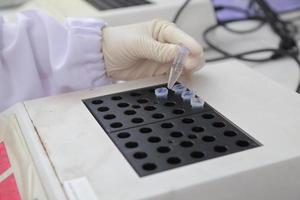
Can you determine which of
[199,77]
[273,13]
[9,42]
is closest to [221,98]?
[199,77]

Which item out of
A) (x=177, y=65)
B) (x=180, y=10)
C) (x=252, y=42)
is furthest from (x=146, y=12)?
(x=177, y=65)

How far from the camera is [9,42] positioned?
1.91 feet

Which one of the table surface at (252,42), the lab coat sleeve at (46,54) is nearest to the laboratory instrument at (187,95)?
the lab coat sleeve at (46,54)

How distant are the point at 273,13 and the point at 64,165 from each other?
755mm

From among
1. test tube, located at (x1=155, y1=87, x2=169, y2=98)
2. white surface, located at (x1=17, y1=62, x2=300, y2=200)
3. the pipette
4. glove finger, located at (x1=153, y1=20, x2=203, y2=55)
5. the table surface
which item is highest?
glove finger, located at (x1=153, y1=20, x2=203, y2=55)

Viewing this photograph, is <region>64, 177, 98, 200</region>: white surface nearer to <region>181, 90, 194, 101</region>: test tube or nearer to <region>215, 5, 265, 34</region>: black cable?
<region>181, 90, 194, 101</region>: test tube

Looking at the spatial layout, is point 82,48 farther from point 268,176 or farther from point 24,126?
point 268,176

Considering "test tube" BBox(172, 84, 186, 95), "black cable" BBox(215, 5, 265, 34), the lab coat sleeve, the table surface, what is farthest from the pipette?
"black cable" BBox(215, 5, 265, 34)

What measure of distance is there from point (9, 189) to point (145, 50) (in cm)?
26

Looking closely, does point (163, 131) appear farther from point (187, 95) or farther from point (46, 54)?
point (46, 54)

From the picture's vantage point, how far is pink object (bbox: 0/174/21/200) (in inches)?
14.9

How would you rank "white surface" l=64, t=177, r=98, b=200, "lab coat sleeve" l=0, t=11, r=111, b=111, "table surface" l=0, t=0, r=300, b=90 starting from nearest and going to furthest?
"white surface" l=64, t=177, r=98, b=200 < "lab coat sleeve" l=0, t=11, r=111, b=111 < "table surface" l=0, t=0, r=300, b=90

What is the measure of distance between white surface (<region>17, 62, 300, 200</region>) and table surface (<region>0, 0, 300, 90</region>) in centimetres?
27

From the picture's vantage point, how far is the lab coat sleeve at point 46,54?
0.58 meters
